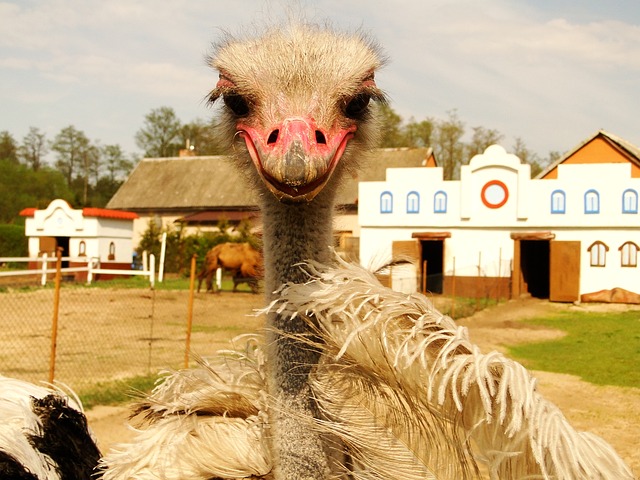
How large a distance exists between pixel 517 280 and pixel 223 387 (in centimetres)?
1913

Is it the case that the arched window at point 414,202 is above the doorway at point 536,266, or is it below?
above

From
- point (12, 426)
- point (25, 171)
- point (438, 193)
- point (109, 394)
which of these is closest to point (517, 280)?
point (438, 193)

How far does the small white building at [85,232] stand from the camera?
25344 millimetres

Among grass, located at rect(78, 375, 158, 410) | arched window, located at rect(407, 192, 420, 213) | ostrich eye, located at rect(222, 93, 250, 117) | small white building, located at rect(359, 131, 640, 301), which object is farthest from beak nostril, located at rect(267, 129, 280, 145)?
arched window, located at rect(407, 192, 420, 213)

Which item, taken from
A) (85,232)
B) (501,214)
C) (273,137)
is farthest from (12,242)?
(273,137)

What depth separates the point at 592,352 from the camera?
34.7 feet

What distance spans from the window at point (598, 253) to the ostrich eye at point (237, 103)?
19.3 m

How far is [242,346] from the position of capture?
2260 mm

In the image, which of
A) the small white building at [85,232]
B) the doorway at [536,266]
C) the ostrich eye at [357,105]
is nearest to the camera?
the ostrich eye at [357,105]

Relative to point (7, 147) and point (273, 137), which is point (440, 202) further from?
point (7, 147)

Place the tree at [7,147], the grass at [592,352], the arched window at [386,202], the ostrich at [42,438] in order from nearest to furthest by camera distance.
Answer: the ostrich at [42,438], the grass at [592,352], the arched window at [386,202], the tree at [7,147]

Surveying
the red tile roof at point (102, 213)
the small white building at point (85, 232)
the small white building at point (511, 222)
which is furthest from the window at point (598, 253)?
the red tile roof at point (102, 213)

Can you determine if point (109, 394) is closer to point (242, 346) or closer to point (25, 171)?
point (242, 346)

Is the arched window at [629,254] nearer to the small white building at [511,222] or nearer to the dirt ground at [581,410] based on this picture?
the small white building at [511,222]
